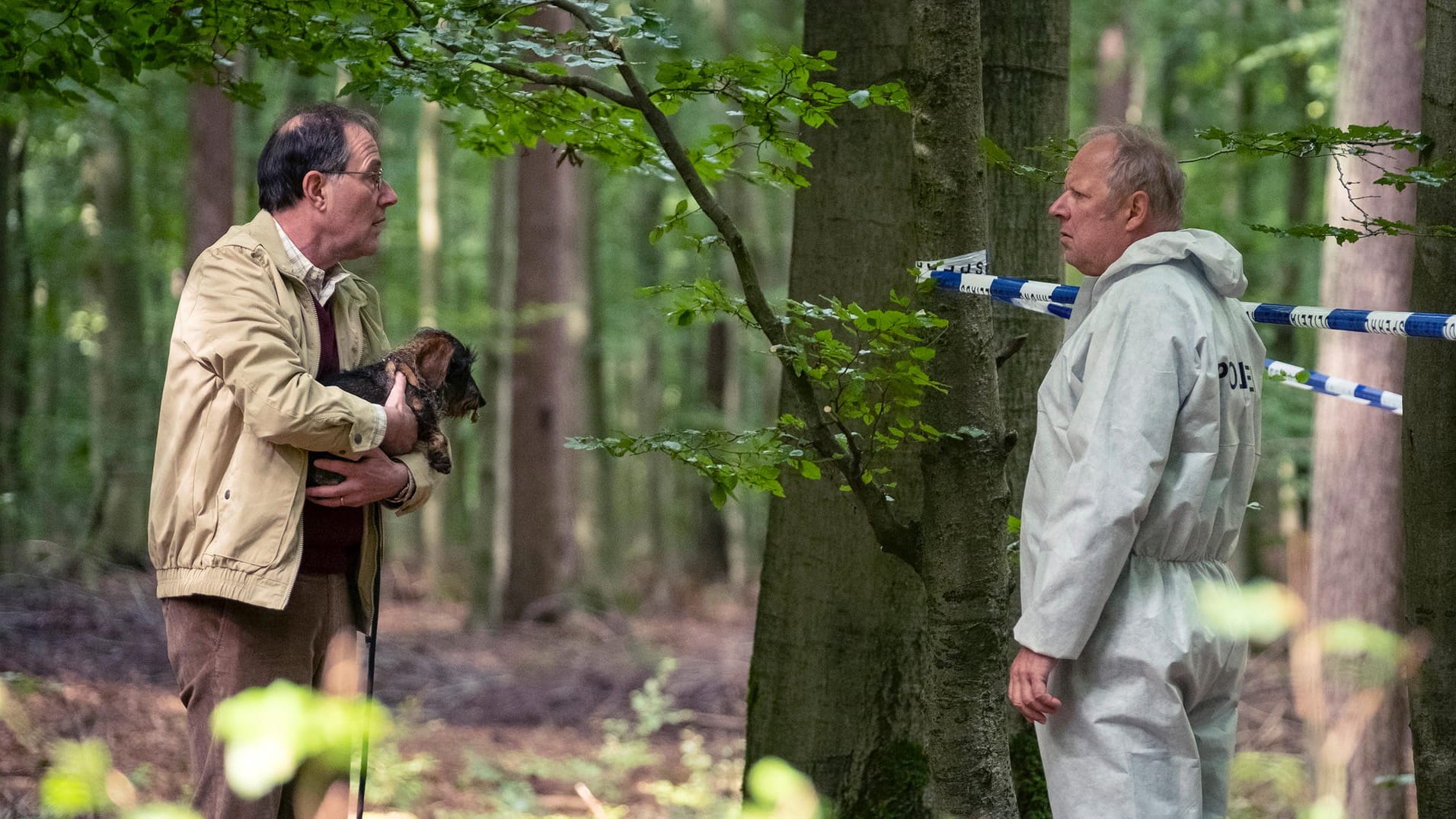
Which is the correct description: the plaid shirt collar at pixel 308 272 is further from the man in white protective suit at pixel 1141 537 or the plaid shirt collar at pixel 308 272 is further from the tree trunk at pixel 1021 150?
the tree trunk at pixel 1021 150

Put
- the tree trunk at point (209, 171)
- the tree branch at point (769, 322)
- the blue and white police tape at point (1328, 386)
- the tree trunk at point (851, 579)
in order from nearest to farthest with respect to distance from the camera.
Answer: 1. the tree branch at point (769, 322)
2. the blue and white police tape at point (1328, 386)
3. the tree trunk at point (851, 579)
4. the tree trunk at point (209, 171)

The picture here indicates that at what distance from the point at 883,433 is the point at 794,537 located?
1.23 meters

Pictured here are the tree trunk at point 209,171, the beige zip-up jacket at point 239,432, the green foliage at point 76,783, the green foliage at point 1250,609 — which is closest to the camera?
the green foliage at point 76,783

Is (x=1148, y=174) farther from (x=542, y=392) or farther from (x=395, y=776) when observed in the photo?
(x=542, y=392)

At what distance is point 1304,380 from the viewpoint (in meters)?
3.97

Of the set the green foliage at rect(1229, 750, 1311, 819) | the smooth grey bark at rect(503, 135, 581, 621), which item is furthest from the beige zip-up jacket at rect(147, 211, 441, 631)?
the smooth grey bark at rect(503, 135, 581, 621)

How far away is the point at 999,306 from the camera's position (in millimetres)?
4059

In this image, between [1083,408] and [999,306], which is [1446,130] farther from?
[1083,408]

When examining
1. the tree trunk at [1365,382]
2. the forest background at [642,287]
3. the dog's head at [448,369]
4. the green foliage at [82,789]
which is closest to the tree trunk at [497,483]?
the forest background at [642,287]

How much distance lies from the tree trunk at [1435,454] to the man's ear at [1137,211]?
1137 mm

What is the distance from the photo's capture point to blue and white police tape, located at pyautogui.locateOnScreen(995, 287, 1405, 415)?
11.5 ft

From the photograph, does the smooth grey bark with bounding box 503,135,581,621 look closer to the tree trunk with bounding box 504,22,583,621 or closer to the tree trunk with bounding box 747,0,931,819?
the tree trunk with bounding box 504,22,583,621

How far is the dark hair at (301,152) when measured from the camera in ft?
9.77

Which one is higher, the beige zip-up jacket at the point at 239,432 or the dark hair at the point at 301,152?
the dark hair at the point at 301,152
